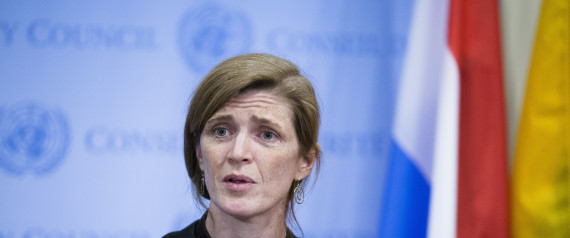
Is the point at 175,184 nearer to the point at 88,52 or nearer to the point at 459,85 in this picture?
the point at 88,52

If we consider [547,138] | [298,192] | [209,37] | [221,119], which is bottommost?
[298,192]

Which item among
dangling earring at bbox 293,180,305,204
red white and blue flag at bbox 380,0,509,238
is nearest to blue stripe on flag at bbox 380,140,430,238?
red white and blue flag at bbox 380,0,509,238

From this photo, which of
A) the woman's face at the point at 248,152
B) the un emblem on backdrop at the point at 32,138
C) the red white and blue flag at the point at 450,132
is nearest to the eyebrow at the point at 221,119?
the woman's face at the point at 248,152

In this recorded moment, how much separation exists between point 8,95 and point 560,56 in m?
1.86

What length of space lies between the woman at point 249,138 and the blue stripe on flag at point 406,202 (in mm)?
603

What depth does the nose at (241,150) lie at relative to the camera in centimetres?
153

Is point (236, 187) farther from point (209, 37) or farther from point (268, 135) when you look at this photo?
point (209, 37)

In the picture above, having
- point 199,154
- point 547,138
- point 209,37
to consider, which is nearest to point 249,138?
point 199,154

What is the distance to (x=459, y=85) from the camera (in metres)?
2.06

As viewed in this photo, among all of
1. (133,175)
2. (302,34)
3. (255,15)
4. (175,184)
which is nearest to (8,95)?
(133,175)

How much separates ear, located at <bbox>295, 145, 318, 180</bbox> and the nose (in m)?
0.19

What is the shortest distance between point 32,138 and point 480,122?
1566mm

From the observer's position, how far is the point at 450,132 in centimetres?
204

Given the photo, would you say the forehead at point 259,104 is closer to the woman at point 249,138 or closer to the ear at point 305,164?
the woman at point 249,138
